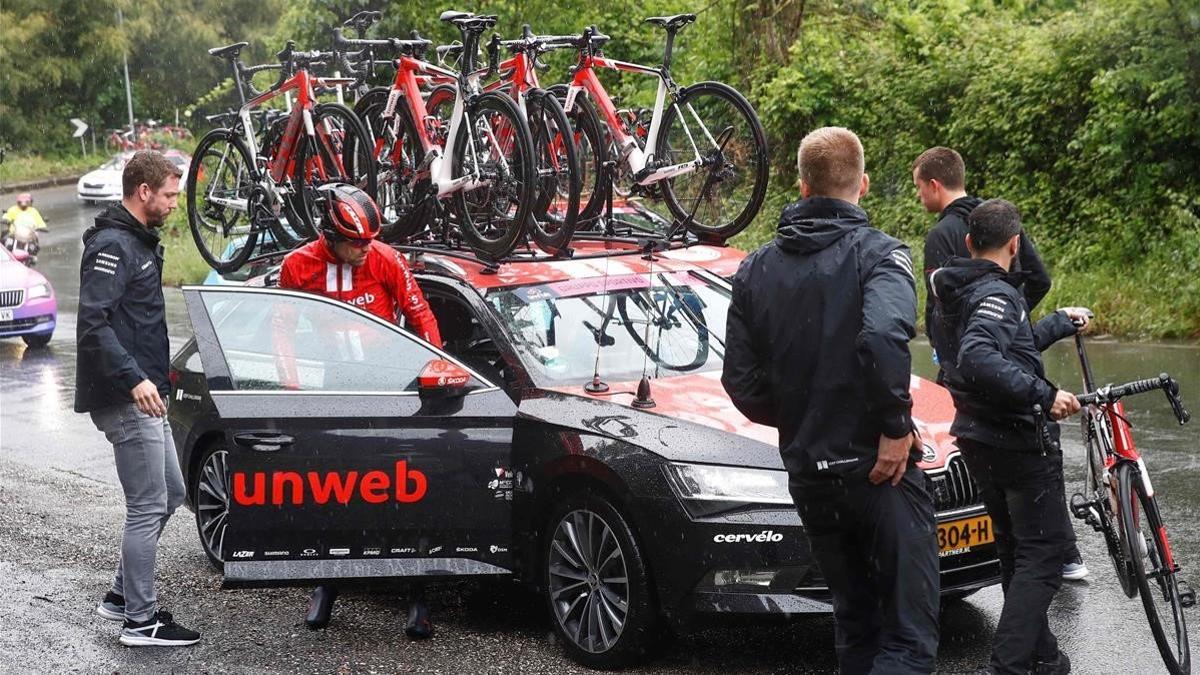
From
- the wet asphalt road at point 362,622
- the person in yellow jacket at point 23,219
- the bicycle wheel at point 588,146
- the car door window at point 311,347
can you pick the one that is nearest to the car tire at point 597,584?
the wet asphalt road at point 362,622

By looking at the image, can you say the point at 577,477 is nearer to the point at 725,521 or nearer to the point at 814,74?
the point at 725,521

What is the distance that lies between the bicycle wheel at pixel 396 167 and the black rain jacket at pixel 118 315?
1878 millimetres

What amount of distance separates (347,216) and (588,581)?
1.91 metres

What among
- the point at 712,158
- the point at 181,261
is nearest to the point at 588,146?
the point at 712,158

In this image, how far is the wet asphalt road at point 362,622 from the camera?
608cm

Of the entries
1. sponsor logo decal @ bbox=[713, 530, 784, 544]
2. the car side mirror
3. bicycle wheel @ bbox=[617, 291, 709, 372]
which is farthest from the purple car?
sponsor logo decal @ bbox=[713, 530, 784, 544]

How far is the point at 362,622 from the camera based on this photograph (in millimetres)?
6762

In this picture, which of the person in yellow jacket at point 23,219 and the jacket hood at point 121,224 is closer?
the jacket hood at point 121,224

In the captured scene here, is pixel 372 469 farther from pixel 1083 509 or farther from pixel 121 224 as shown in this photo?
pixel 1083 509

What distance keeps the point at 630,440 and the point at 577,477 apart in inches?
12.7

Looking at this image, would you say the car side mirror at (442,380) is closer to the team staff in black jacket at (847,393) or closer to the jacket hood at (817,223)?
the team staff in black jacket at (847,393)

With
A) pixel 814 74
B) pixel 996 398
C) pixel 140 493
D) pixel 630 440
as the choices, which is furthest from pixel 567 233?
pixel 814 74

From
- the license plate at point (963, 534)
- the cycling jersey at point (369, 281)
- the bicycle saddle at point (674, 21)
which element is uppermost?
the bicycle saddle at point (674, 21)

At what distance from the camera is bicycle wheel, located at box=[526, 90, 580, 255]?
7.46m
